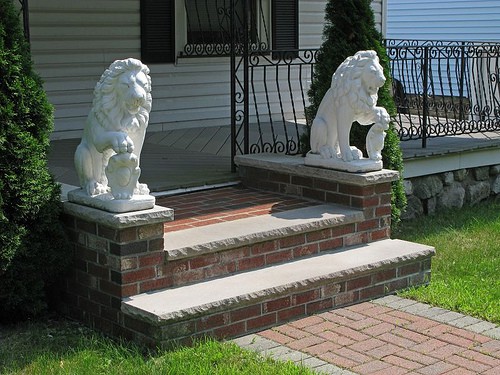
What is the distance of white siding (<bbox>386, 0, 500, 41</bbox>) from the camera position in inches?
655

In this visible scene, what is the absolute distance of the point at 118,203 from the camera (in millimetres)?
4918

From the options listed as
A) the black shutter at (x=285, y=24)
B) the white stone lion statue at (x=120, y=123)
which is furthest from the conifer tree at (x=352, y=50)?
the black shutter at (x=285, y=24)

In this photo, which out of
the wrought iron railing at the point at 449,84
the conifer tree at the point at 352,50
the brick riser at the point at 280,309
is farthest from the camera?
the wrought iron railing at the point at 449,84

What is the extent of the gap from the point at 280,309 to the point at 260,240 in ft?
1.59

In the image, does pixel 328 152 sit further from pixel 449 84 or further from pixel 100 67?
pixel 100 67

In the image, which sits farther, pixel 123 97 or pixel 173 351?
pixel 123 97

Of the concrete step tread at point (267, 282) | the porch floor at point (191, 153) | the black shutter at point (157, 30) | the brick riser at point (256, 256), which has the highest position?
the black shutter at point (157, 30)

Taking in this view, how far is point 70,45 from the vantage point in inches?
365

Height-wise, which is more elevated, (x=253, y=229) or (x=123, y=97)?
(x=123, y=97)

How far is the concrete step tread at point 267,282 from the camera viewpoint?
4.83 metres

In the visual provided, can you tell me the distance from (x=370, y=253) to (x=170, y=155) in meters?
2.86

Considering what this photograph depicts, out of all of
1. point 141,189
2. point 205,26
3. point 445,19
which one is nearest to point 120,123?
point 141,189

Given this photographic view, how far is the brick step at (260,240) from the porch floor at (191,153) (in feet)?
3.98

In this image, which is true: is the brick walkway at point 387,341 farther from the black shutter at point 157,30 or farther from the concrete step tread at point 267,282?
the black shutter at point 157,30
